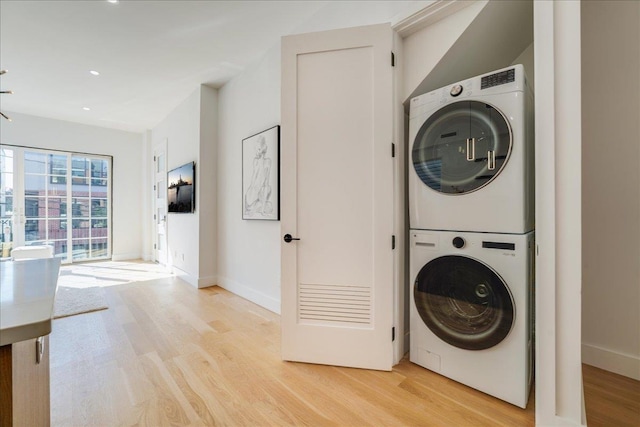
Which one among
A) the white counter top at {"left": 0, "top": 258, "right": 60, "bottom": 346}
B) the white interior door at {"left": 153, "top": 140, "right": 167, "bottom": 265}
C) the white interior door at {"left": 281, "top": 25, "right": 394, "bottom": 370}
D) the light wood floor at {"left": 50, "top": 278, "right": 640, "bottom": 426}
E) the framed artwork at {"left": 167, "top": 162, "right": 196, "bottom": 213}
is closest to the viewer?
the white counter top at {"left": 0, "top": 258, "right": 60, "bottom": 346}

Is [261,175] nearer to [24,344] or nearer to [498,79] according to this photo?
[498,79]

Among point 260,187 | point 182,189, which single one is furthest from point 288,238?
point 182,189

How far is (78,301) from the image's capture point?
3295 mm

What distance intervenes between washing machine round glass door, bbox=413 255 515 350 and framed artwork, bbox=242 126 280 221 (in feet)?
5.35

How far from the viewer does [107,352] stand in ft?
6.96

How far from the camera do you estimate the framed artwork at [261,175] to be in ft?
9.64

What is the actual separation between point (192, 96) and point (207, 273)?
259 centimetres

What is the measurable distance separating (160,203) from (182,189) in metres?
1.57

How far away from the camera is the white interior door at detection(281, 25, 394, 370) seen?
184 centimetres

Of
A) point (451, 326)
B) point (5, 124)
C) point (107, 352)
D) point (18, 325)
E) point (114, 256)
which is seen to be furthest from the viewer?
point (114, 256)

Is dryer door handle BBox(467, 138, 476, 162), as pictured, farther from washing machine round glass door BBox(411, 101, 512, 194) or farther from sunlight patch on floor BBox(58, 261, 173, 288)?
sunlight patch on floor BBox(58, 261, 173, 288)

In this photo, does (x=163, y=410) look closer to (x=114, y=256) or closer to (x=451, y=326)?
(x=451, y=326)

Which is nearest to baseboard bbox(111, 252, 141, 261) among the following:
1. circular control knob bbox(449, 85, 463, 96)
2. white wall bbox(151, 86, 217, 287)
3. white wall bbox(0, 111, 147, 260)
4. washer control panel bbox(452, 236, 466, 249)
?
white wall bbox(0, 111, 147, 260)

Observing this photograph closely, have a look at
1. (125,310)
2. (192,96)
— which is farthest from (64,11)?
(125,310)
